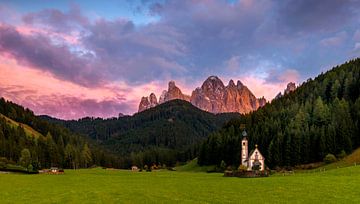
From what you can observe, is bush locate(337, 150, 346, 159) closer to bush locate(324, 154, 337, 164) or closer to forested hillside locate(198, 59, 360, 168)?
forested hillside locate(198, 59, 360, 168)

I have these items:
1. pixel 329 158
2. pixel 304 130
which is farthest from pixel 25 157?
pixel 329 158

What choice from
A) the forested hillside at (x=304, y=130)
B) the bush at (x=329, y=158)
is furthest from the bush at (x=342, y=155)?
the bush at (x=329, y=158)

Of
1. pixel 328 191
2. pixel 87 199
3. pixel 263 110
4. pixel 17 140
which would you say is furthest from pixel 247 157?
pixel 17 140

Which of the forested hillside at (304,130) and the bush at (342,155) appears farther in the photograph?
the forested hillside at (304,130)

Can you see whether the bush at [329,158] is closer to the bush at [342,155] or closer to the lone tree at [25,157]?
the bush at [342,155]

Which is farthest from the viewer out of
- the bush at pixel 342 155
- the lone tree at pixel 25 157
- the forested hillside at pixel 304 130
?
the lone tree at pixel 25 157

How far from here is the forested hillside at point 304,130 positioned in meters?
122

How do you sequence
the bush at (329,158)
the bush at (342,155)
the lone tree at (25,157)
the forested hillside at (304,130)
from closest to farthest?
1. the bush at (329,158)
2. the bush at (342,155)
3. the forested hillside at (304,130)
4. the lone tree at (25,157)

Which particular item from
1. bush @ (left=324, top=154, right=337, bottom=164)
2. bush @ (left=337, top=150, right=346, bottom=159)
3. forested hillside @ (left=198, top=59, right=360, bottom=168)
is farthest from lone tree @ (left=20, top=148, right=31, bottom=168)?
bush @ (left=337, top=150, right=346, bottom=159)

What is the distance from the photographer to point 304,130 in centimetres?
13425

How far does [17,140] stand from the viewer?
194 meters

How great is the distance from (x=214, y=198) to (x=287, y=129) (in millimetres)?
101718

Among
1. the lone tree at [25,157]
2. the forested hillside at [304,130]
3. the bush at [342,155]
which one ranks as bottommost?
the lone tree at [25,157]

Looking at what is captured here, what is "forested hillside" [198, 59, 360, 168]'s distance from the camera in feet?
401
